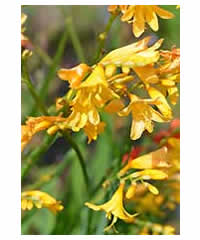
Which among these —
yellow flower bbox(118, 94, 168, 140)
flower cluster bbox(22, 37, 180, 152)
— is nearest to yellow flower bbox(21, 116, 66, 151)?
flower cluster bbox(22, 37, 180, 152)

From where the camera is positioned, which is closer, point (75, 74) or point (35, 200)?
point (75, 74)

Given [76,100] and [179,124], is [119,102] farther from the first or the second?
[179,124]

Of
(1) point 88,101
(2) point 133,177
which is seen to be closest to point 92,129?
(1) point 88,101

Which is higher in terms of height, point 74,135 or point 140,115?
point 140,115

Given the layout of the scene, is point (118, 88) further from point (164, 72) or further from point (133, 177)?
point (133, 177)

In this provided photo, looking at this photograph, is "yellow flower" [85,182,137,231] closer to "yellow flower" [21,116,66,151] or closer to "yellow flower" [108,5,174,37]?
"yellow flower" [21,116,66,151]

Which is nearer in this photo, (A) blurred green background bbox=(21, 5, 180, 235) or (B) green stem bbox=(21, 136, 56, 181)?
(B) green stem bbox=(21, 136, 56, 181)

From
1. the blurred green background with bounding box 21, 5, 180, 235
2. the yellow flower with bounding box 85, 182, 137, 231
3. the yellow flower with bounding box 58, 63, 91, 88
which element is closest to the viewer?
the yellow flower with bounding box 58, 63, 91, 88
